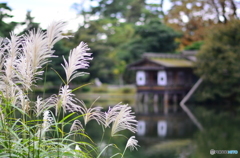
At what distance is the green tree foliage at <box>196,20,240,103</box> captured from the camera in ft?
49.9

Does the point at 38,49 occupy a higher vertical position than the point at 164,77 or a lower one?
lower

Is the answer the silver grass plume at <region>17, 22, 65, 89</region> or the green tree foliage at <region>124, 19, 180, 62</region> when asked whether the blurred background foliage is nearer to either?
the green tree foliage at <region>124, 19, 180, 62</region>

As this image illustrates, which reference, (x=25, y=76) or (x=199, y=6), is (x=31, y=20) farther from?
(x=25, y=76)

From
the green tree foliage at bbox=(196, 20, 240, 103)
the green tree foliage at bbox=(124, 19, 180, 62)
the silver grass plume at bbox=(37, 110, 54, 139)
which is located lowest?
the silver grass plume at bbox=(37, 110, 54, 139)

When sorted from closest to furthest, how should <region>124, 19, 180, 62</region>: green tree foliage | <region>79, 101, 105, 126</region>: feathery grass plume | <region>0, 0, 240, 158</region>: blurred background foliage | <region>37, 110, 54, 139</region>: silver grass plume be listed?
<region>37, 110, 54, 139</region>: silver grass plume
<region>79, 101, 105, 126</region>: feathery grass plume
<region>0, 0, 240, 158</region>: blurred background foliage
<region>124, 19, 180, 62</region>: green tree foliage

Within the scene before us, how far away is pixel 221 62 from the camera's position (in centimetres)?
1540

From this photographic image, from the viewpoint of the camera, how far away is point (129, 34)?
79.4ft

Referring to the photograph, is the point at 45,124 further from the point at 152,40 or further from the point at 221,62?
the point at 152,40

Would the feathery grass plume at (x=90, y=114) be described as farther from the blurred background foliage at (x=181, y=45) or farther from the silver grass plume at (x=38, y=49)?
the blurred background foliage at (x=181, y=45)

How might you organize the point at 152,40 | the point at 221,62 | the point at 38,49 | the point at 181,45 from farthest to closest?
the point at 181,45, the point at 152,40, the point at 221,62, the point at 38,49

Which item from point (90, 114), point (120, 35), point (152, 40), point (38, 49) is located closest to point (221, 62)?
point (152, 40)

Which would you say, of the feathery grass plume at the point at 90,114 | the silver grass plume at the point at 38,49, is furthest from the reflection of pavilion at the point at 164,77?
the silver grass plume at the point at 38,49

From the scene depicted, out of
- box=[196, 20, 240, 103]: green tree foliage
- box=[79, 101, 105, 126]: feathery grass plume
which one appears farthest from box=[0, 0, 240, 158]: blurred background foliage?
box=[79, 101, 105, 126]: feathery grass plume

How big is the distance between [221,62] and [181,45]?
24.7ft
